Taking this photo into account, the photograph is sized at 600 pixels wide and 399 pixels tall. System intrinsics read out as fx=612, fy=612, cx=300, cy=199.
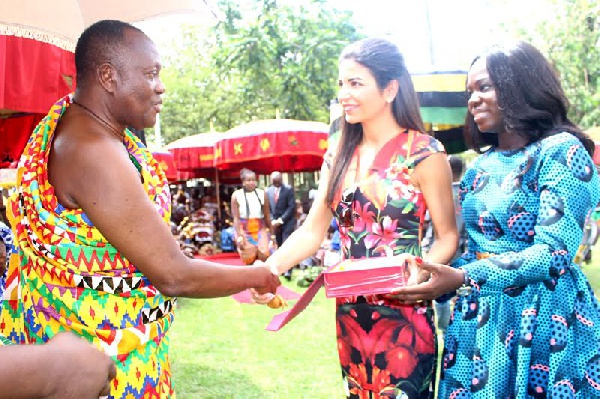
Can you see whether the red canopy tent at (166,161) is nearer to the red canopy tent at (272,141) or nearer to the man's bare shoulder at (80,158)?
the red canopy tent at (272,141)

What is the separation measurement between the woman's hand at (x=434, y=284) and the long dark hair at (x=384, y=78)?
22.4 inches

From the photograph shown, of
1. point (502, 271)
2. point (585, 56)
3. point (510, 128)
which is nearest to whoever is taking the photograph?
point (502, 271)

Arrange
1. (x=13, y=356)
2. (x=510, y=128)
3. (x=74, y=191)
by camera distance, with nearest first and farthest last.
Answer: (x=13, y=356) → (x=74, y=191) → (x=510, y=128)

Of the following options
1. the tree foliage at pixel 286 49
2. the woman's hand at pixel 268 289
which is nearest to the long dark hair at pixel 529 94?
the woman's hand at pixel 268 289

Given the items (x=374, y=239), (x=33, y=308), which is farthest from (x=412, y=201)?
(x=33, y=308)

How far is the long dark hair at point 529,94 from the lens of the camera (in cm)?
213

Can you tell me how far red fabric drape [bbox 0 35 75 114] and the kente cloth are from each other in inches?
60.1

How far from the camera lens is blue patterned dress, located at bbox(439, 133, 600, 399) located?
6.34ft

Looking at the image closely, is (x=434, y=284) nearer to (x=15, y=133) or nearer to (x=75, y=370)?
(x=75, y=370)

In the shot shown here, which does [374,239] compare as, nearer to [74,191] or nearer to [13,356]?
[74,191]

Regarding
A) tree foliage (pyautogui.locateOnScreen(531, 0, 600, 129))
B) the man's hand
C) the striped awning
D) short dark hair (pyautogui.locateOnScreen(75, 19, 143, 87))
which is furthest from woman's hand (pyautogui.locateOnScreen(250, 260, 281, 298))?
tree foliage (pyautogui.locateOnScreen(531, 0, 600, 129))

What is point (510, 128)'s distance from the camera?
85.1 inches

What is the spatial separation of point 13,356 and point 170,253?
92 centimetres

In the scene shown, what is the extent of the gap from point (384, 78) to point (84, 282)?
132cm
